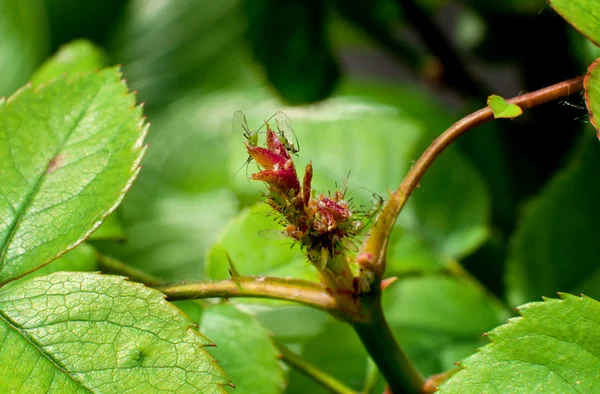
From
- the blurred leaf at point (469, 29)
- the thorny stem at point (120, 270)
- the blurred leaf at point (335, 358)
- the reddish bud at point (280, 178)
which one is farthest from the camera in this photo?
the blurred leaf at point (469, 29)

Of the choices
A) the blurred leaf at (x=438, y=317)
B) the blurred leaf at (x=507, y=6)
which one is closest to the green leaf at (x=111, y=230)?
the blurred leaf at (x=438, y=317)

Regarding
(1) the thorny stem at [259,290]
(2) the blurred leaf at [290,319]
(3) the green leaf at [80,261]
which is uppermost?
(3) the green leaf at [80,261]

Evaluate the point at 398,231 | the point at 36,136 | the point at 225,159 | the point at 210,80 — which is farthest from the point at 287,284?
the point at 210,80

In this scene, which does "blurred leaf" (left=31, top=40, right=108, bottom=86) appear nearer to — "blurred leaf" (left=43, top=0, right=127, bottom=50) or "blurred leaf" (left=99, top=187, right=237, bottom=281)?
"blurred leaf" (left=99, top=187, right=237, bottom=281)

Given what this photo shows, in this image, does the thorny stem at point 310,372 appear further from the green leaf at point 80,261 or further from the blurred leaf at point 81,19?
the blurred leaf at point 81,19

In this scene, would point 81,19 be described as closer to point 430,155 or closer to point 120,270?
point 120,270

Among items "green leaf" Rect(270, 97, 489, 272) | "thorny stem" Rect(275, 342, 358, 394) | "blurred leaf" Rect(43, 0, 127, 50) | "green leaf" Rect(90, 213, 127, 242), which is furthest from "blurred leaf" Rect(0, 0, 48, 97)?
"thorny stem" Rect(275, 342, 358, 394)
